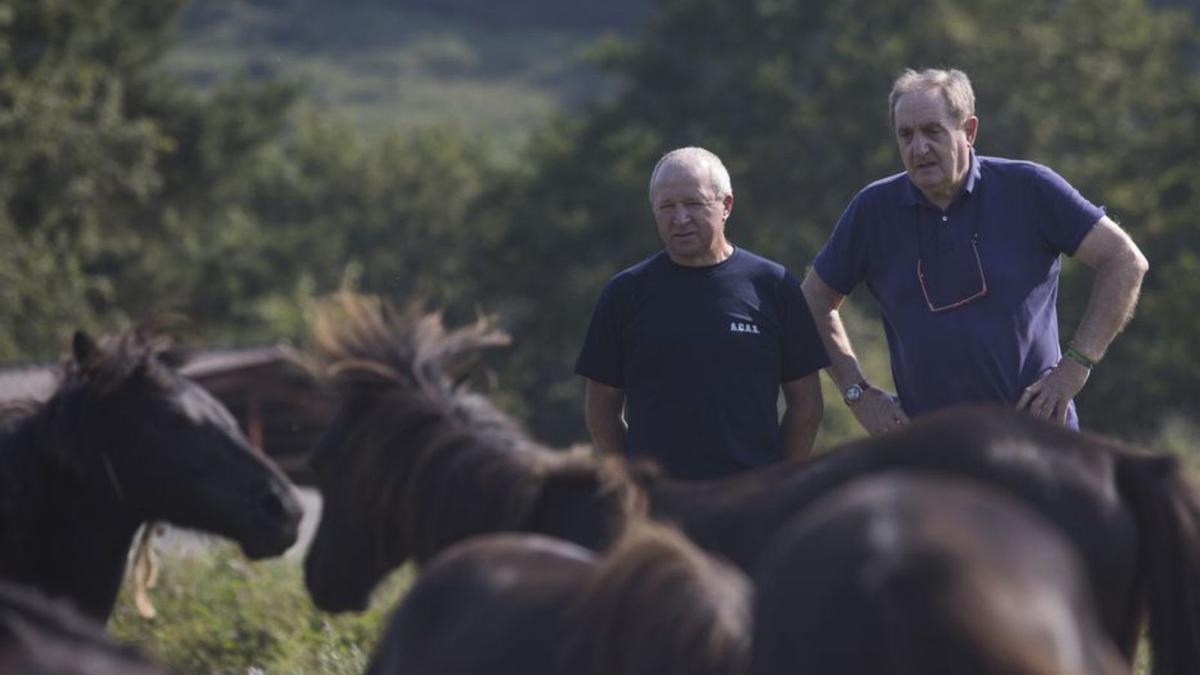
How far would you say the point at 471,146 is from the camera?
6462 cm

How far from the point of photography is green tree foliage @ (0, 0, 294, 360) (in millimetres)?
30312

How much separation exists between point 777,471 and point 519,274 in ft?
134

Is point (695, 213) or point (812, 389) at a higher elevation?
point (695, 213)

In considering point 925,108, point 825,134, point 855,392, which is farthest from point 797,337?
point 825,134

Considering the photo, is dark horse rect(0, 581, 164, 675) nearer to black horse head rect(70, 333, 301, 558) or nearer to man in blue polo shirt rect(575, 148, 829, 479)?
black horse head rect(70, 333, 301, 558)

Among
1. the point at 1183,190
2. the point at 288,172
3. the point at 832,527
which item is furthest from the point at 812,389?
the point at 288,172

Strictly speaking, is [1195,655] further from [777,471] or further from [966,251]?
[966,251]

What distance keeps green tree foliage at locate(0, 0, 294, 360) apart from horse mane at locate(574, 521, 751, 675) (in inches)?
868

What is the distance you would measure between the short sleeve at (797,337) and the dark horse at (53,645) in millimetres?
3421

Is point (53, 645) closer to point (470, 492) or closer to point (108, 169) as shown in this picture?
point (470, 492)

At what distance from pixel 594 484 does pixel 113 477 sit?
2127 mm

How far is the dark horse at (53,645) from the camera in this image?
3566 millimetres

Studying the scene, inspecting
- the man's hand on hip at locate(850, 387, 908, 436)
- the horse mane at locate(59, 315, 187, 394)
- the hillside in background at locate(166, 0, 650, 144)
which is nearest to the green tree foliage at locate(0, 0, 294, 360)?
the horse mane at locate(59, 315, 187, 394)

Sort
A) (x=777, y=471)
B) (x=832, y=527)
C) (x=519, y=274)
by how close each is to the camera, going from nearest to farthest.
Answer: (x=832, y=527) < (x=777, y=471) < (x=519, y=274)
